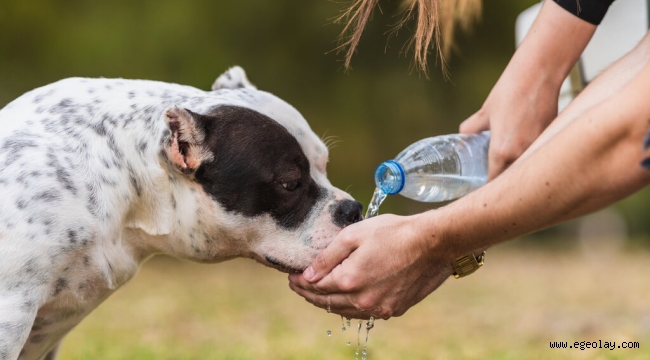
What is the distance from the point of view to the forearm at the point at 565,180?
6.26ft

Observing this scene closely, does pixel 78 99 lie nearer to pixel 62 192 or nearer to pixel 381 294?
pixel 62 192

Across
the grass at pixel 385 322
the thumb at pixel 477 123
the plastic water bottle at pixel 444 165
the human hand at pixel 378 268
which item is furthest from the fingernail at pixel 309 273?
the grass at pixel 385 322

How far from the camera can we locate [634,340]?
4531 millimetres

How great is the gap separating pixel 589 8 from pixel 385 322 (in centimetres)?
321

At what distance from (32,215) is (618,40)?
2.32 metres

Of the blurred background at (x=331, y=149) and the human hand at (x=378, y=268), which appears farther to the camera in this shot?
the blurred background at (x=331, y=149)

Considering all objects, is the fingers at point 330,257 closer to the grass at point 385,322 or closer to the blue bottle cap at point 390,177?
the blue bottle cap at point 390,177

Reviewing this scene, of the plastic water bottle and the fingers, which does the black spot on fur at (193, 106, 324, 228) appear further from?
the plastic water bottle

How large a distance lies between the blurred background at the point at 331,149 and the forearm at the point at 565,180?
92.6 inches

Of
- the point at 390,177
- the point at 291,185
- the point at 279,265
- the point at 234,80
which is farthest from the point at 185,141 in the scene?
the point at 390,177

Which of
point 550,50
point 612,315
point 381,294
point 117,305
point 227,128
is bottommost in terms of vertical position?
point 117,305

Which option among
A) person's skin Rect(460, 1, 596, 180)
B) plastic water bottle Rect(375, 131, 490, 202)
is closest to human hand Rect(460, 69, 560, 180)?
Result: person's skin Rect(460, 1, 596, 180)

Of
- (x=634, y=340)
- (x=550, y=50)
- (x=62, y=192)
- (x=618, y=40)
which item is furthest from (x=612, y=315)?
(x=62, y=192)

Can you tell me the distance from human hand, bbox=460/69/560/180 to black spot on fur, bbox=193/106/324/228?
73cm
